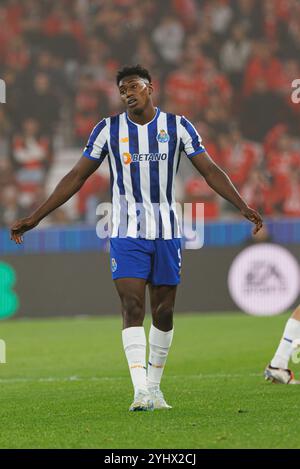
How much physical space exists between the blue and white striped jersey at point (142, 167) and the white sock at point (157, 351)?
2.07 ft

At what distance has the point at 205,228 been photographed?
51.5ft

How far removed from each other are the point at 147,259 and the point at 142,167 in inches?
22.2

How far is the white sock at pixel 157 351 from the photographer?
7.18m

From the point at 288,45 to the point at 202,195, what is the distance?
3.54 m

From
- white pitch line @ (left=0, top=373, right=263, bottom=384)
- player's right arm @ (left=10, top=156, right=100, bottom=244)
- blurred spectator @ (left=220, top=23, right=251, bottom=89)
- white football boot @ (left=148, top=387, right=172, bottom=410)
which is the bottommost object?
white pitch line @ (left=0, top=373, right=263, bottom=384)

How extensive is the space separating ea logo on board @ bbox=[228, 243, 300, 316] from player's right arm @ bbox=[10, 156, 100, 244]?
28.9ft

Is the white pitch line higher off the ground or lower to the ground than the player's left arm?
lower

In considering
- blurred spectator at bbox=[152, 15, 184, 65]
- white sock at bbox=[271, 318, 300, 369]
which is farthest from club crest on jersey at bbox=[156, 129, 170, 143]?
blurred spectator at bbox=[152, 15, 184, 65]

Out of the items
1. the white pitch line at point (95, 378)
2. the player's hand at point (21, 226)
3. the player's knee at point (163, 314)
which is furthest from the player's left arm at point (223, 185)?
the white pitch line at point (95, 378)

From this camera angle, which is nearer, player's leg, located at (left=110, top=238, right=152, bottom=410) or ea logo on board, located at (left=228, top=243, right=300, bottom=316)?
player's leg, located at (left=110, top=238, right=152, bottom=410)

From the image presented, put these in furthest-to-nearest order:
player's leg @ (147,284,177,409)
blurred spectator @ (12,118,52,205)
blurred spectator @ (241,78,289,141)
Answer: blurred spectator @ (241,78,289,141) → blurred spectator @ (12,118,52,205) → player's leg @ (147,284,177,409)

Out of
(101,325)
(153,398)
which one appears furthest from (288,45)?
(153,398)

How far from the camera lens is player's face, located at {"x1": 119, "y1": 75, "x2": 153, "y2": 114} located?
22.9 ft

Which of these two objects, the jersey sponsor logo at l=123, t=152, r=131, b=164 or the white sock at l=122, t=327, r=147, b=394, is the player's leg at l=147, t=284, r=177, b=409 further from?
the jersey sponsor logo at l=123, t=152, r=131, b=164
